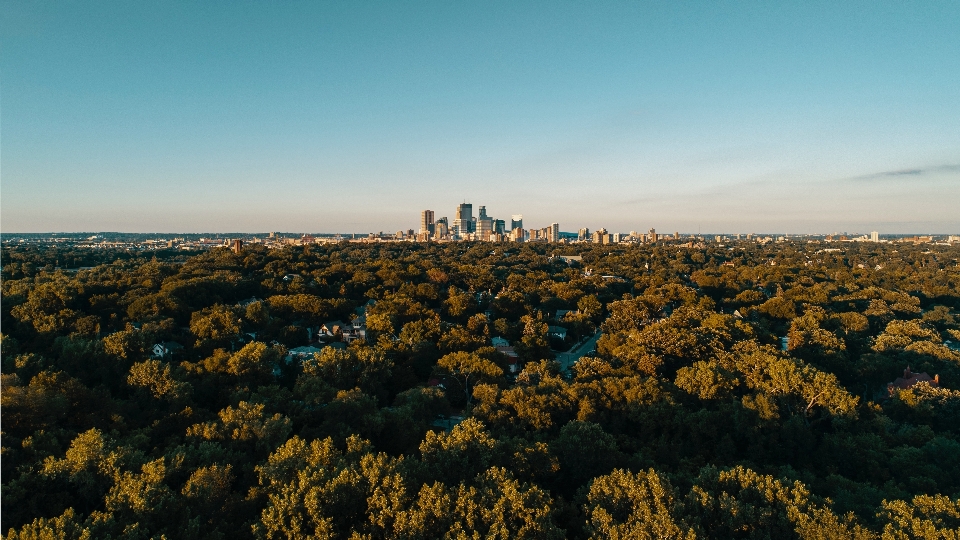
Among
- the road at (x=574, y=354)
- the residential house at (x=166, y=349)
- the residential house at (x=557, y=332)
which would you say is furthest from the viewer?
the residential house at (x=557, y=332)

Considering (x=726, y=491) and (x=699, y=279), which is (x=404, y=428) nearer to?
(x=726, y=491)

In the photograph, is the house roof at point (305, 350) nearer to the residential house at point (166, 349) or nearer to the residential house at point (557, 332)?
the residential house at point (166, 349)

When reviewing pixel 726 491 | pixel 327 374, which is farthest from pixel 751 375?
pixel 327 374

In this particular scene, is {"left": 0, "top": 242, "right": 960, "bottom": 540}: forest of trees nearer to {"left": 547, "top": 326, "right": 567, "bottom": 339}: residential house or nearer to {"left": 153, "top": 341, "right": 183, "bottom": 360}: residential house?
{"left": 153, "top": 341, "right": 183, "bottom": 360}: residential house

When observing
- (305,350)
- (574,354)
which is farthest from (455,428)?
(574,354)

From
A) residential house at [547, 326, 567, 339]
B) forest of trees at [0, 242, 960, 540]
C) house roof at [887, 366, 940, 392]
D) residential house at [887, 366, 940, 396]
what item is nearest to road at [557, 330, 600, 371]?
forest of trees at [0, 242, 960, 540]

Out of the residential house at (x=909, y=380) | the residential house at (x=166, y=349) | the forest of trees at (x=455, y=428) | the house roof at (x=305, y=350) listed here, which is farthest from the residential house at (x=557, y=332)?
the residential house at (x=166, y=349)
